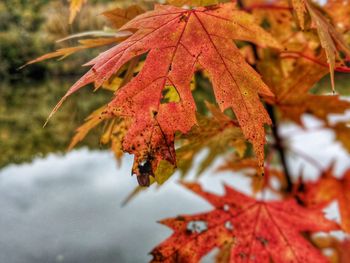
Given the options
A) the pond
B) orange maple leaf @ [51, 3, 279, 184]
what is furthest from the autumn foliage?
the pond

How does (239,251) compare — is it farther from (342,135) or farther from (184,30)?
(342,135)

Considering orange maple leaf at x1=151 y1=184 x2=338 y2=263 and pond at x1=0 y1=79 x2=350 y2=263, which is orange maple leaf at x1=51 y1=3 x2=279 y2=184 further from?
pond at x1=0 y1=79 x2=350 y2=263

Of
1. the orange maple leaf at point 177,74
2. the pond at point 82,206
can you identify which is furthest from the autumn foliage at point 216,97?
the pond at point 82,206

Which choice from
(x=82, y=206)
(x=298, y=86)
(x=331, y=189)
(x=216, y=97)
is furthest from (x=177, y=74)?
(x=82, y=206)

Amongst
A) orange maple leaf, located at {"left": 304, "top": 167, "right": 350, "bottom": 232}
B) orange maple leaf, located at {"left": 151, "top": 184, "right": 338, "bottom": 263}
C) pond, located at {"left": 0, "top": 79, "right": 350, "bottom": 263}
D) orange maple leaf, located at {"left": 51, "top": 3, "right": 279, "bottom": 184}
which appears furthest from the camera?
pond, located at {"left": 0, "top": 79, "right": 350, "bottom": 263}

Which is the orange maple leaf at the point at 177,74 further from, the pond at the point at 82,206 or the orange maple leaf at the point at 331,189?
the orange maple leaf at the point at 331,189

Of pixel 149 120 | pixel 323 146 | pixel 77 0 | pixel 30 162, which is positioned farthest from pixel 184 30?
pixel 30 162
